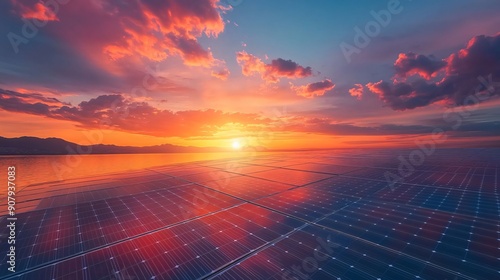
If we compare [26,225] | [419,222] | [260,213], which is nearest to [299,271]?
[260,213]

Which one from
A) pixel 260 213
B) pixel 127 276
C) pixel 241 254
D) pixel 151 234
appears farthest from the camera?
pixel 260 213

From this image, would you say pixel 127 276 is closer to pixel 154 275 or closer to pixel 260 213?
pixel 154 275

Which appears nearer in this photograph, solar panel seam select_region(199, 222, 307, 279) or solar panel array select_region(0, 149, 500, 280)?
solar panel seam select_region(199, 222, 307, 279)

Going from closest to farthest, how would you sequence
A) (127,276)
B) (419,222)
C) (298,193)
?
(127,276)
(419,222)
(298,193)

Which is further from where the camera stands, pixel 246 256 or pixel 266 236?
pixel 266 236

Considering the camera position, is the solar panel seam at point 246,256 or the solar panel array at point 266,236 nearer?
the solar panel seam at point 246,256

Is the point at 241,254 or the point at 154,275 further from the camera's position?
the point at 241,254

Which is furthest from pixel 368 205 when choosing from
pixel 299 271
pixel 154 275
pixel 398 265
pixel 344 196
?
pixel 154 275

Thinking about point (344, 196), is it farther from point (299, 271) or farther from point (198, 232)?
point (198, 232)
